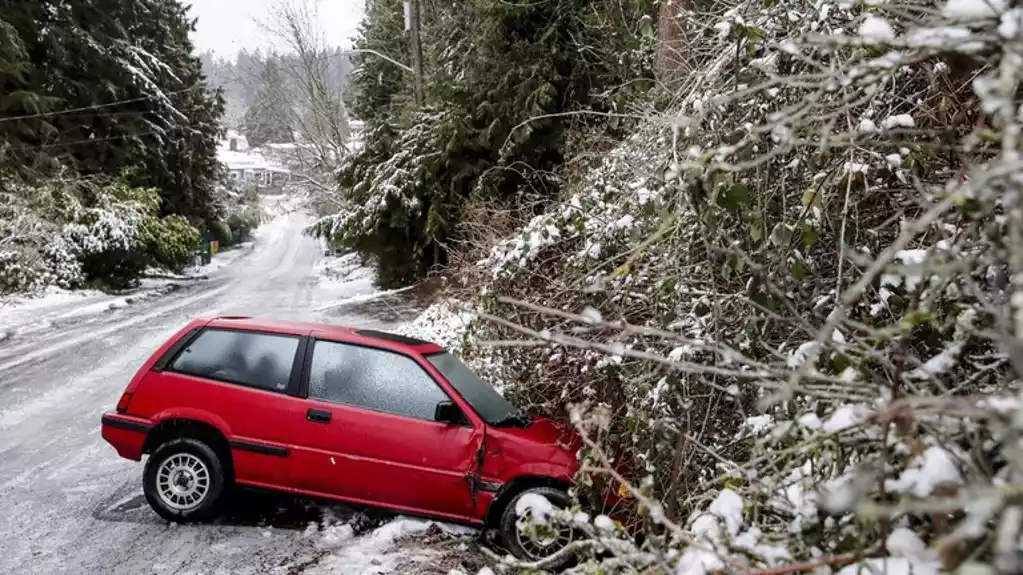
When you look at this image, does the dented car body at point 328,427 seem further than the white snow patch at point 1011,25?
Yes

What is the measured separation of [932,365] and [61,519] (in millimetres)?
6004

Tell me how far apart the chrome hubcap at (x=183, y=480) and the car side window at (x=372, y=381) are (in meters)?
1.04

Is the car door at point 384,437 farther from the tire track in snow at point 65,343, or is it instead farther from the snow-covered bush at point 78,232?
the snow-covered bush at point 78,232

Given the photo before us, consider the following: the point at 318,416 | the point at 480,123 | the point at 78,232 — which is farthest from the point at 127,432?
the point at 78,232

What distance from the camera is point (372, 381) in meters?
5.34

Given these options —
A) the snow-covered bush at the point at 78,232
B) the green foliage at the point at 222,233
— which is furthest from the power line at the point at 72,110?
the green foliage at the point at 222,233

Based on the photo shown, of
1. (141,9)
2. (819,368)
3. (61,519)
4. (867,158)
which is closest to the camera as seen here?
(819,368)

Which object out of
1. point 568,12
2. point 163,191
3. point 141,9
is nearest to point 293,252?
point 163,191

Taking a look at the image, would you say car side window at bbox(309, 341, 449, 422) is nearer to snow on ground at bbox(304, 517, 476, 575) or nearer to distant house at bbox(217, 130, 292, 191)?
snow on ground at bbox(304, 517, 476, 575)

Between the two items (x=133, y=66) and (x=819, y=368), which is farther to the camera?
(x=133, y=66)

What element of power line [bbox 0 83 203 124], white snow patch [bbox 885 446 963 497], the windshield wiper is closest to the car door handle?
the windshield wiper

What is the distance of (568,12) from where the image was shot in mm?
13578

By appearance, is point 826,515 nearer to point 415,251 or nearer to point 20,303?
point 415,251

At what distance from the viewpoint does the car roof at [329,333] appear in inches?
217
